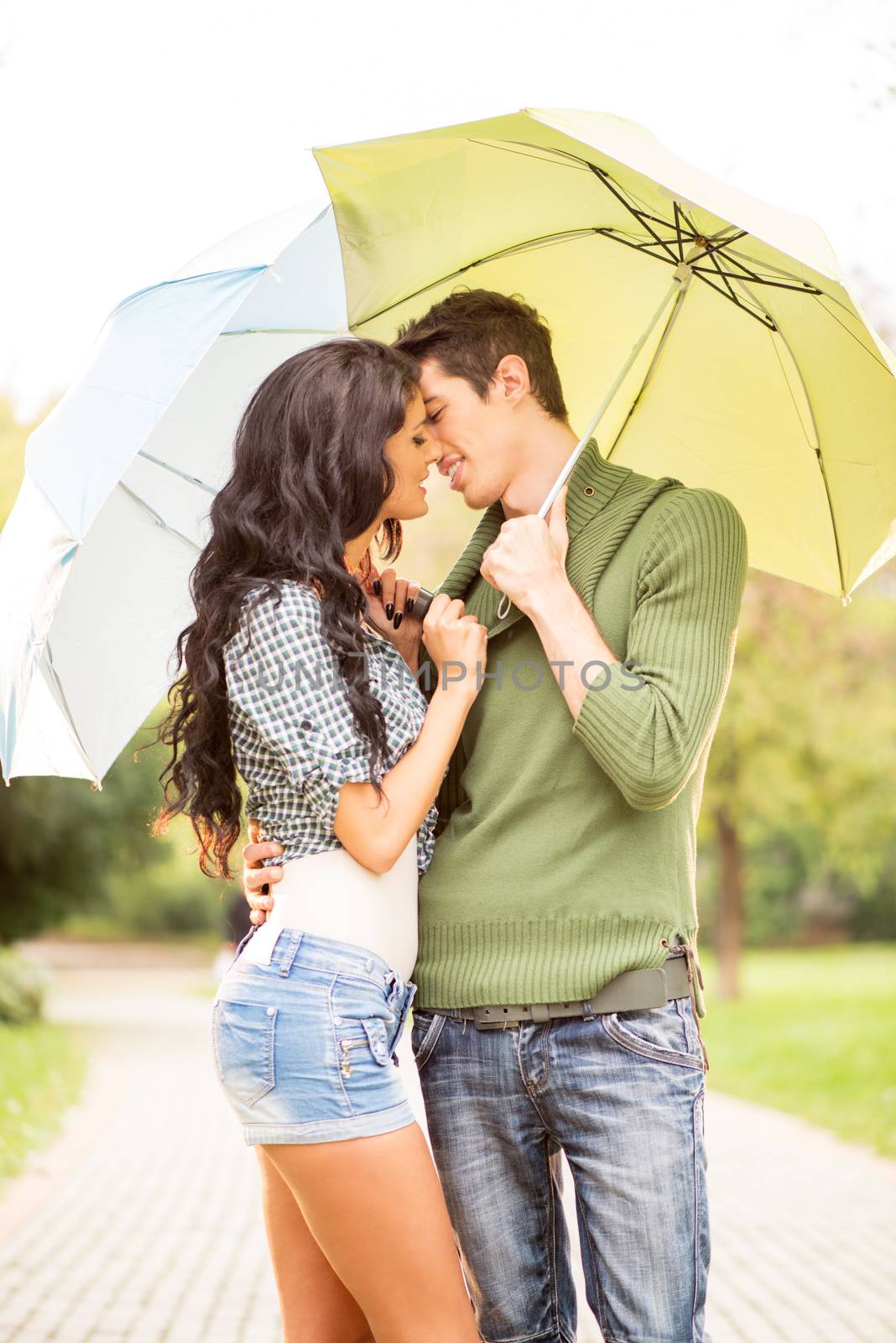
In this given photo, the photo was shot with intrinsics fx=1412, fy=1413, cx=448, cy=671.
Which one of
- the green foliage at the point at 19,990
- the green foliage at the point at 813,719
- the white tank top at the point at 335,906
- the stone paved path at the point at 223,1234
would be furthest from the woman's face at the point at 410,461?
the green foliage at the point at 19,990

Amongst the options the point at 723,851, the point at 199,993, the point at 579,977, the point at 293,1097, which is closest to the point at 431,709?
the point at 579,977

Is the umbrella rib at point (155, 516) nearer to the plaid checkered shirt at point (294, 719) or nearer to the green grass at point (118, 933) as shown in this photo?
the plaid checkered shirt at point (294, 719)

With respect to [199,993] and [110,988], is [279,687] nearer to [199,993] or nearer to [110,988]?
[199,993]

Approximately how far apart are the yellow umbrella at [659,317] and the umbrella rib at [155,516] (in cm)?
61

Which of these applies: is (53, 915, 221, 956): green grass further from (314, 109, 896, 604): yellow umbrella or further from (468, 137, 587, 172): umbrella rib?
(468, 137, 587, 172): umbrella rib

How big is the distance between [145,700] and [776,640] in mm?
13714

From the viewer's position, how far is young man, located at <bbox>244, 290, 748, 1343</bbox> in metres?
2.39

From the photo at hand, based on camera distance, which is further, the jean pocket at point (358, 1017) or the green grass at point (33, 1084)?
the green grass at point (33, 1084)

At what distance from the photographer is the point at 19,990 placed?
15500mm

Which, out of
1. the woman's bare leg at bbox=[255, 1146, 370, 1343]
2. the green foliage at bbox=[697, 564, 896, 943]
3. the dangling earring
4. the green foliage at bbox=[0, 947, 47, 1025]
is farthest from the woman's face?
the green foliage at bbox=[0, 947, 47, 1025]

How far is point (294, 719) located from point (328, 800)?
15 cm

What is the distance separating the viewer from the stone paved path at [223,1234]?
5.67 metres

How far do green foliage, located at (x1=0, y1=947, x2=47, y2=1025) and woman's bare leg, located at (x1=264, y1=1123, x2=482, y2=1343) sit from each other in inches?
534

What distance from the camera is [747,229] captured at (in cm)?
222
